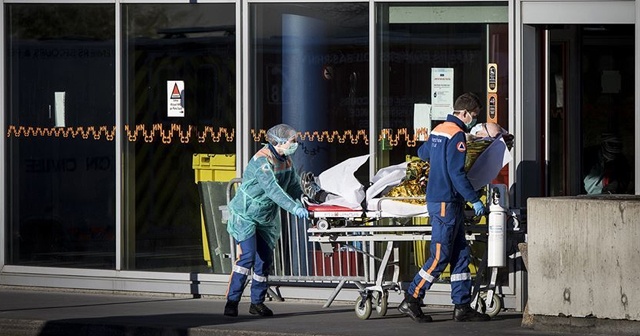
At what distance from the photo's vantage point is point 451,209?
463 inches

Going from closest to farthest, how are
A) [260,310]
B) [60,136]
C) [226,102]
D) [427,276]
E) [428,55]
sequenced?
1. [427,276]
2. [260,310]
3. [428,55]
4. [226,102]
5. [60,136]

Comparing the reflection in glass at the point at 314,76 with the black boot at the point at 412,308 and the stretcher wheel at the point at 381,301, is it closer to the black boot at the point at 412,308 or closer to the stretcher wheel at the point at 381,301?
the stretcher wheel at the point at 381,301

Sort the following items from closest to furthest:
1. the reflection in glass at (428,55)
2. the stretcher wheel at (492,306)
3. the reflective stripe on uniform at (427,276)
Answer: the reflective stripe on uniform at (427,276) → the stretcher wheel at (492,306) → the reflection in glass at (428,55)

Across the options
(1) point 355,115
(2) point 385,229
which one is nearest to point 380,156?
(1) point 355,115

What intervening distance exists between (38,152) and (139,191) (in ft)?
3.85

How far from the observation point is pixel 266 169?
40.1 ft

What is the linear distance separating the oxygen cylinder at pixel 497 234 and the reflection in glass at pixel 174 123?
10.2 ft

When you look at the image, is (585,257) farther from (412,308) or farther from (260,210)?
(260,210)

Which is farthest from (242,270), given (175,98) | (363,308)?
(175,98)

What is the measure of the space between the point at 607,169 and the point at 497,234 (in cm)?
292

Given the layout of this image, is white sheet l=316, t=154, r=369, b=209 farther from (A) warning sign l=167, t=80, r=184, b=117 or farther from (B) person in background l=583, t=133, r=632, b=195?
(B) person in background l=583, t=133, r=632, b=195

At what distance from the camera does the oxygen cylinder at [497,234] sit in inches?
468

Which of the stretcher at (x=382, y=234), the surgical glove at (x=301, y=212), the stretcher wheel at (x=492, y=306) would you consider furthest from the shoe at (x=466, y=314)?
the surgical glove at (x=301, y=212)

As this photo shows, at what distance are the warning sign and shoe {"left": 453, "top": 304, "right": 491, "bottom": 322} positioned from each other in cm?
365
